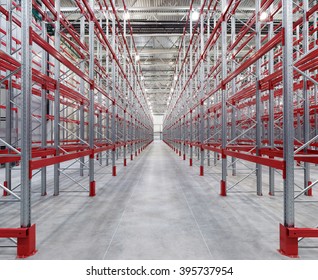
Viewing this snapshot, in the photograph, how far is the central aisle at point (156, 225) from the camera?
8.50 feet

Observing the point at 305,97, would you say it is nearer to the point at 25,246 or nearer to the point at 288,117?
the point at 288,117

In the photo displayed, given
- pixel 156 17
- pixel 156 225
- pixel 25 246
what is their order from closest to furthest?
pixel 25 246 < pixel 156 225 < pixel 156 17

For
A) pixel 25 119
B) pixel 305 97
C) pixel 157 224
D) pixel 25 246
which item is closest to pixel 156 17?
pixel 305 97

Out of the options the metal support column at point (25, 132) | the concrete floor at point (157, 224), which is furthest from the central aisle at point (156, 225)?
the metal support column at point (25, 132)

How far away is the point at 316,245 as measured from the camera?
2721 mm

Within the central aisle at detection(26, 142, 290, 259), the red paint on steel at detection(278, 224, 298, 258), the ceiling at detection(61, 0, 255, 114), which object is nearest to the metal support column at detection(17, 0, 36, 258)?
the central aisle at detection(26, 142, 290, 259)

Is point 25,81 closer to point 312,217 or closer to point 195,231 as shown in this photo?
point 195,231

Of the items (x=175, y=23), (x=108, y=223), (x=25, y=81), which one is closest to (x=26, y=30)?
(x=25, y=81)

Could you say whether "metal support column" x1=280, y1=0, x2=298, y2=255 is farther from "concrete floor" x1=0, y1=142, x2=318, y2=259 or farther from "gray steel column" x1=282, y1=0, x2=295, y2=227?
"concrete floor" x1=0, y1=142, x2=318, y2=259

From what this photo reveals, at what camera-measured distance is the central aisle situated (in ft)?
8.50

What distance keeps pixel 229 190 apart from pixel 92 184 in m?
3.19

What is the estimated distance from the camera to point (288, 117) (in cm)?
255

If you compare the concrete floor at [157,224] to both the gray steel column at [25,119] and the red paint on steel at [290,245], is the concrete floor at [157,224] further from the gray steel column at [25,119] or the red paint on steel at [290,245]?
the gray steel column at [25,119]

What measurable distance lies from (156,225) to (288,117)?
2263 millimetres
